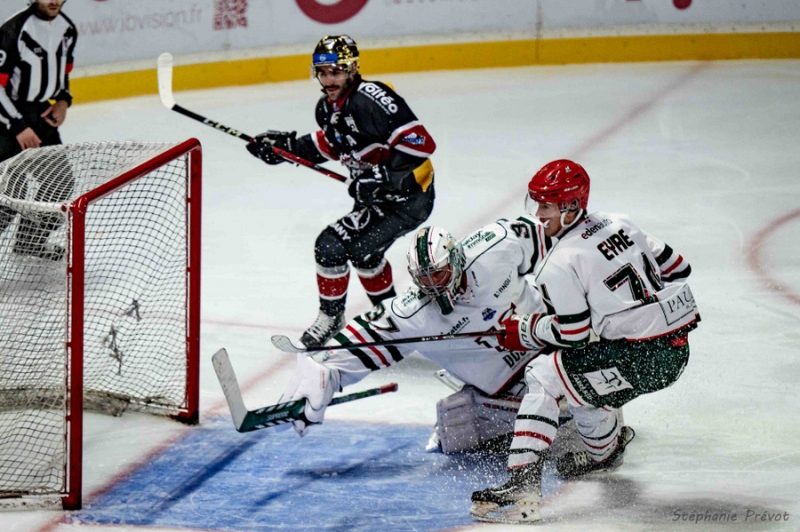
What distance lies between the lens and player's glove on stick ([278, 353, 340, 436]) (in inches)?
142

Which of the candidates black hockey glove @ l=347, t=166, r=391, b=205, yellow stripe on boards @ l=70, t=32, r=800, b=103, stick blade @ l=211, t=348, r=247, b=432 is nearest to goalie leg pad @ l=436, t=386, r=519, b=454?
stick blade @ l=211, t=348, r=247, b=432

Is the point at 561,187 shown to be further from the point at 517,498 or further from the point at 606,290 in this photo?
the point at 517,498

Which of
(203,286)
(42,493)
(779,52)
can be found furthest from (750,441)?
(779,52)

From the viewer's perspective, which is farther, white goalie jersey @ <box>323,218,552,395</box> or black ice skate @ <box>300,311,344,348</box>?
black ice skate @ <box>300,311,344,348</box>

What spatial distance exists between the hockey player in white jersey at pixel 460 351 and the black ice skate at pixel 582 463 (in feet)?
0.75

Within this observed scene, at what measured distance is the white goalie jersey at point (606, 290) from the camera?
123 inches

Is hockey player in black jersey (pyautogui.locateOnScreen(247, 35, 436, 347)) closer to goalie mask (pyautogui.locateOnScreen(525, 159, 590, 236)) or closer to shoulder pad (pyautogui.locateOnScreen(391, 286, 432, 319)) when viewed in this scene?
shoulder pad (pyautogui.locateOnScreen(391, 286, 432, 319))

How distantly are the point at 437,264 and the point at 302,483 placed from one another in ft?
2.52

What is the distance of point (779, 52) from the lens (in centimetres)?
827

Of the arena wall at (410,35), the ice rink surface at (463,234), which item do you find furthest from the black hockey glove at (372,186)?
the arena wall at (410,35)

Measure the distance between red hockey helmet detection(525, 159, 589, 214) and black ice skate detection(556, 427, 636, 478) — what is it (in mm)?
765

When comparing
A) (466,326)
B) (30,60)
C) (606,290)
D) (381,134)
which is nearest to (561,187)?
(606,290)

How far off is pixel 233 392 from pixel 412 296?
0.61 meters

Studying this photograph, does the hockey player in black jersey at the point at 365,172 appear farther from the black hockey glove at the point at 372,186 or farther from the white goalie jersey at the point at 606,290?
the white goalie jersey at the point at 606,290
